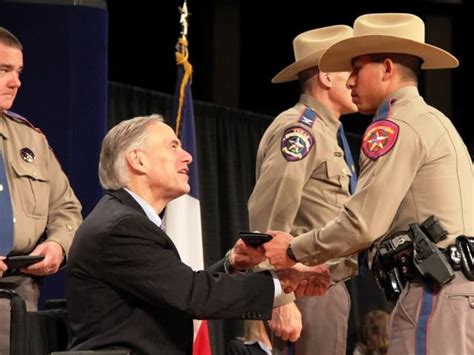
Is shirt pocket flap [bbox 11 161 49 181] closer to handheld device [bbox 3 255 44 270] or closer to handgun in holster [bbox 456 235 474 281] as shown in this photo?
handheld device [bbox 3 255 44 270]

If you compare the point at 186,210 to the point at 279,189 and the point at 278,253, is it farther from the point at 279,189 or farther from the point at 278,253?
the point at 278,253

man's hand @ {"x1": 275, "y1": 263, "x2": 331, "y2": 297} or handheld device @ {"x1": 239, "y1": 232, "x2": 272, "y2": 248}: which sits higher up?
handheld device @ {"x1": 239, "y1": 232, "x2": 272, "y2": 248}

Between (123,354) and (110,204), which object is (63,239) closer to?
(110,204)

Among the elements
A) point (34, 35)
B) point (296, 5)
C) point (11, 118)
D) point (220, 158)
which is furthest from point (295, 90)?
point (11, 118)

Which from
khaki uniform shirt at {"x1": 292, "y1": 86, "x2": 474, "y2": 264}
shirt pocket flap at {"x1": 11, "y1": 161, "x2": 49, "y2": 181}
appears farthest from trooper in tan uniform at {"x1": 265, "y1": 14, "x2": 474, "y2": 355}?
shirt pocket flap at {"x1": 11, "y1": 161, "x2": 49, "y2": 181}

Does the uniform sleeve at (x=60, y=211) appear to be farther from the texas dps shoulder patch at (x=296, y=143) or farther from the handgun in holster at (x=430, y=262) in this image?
the handgun in holster at (x=430, y=262)

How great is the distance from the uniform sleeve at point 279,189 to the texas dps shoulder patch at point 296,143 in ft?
0.04

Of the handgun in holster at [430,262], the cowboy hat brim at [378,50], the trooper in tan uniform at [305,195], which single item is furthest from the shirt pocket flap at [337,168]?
the handgun in holster at [430,262]

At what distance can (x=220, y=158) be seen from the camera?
24.2 ft

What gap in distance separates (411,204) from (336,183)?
31.0 inches

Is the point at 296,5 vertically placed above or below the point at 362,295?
above

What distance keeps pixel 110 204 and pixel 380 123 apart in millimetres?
870

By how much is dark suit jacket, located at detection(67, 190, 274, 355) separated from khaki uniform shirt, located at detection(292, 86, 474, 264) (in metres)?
0.39

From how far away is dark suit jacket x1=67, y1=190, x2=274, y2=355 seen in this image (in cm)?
344
